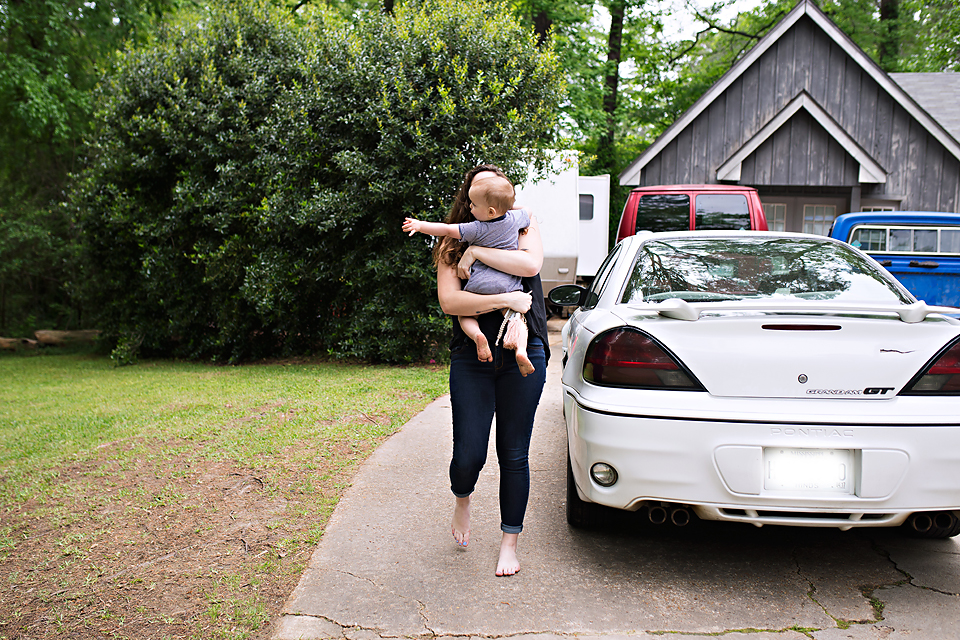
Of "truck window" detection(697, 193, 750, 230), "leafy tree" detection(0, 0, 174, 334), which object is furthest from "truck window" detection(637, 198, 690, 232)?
"leafy tree" detection(0, 0, 174, 334)

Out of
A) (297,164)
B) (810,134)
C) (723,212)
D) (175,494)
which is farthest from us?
(810,134)

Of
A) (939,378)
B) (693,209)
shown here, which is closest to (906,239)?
(693,209)

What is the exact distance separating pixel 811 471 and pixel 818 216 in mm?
17589

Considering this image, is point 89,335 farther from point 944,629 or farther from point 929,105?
point 929,105

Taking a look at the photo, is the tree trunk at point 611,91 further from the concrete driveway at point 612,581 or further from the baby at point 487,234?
the baby at point 487,234

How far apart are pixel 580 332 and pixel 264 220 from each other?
716 cm

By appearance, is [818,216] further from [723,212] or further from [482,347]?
[482,347]

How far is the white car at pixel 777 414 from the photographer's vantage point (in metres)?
2.78

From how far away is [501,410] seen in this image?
320cm

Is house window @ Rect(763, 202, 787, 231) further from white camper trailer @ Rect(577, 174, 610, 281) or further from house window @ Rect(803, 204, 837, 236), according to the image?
white camper trailer @ Rect(577, 174, 610, 281)

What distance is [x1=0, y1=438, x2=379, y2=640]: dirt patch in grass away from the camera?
288 cm

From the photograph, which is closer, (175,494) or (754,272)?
(754,272)

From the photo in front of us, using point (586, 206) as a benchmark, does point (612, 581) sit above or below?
below

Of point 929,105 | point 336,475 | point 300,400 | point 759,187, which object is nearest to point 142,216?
point 300,400
